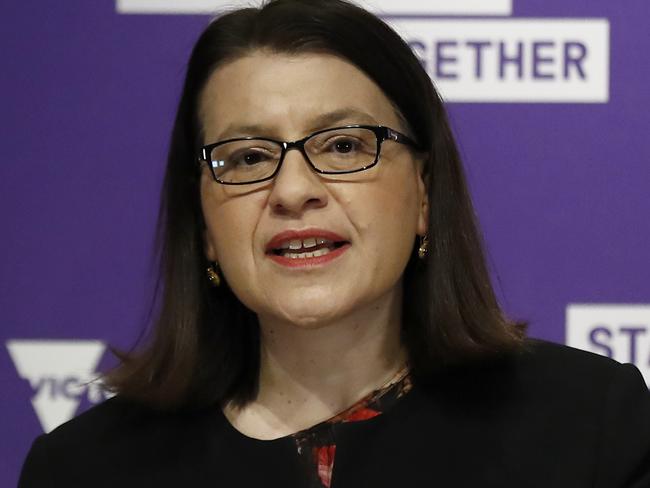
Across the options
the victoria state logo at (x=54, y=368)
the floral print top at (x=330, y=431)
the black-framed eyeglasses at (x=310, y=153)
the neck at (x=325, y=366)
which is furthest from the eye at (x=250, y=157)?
the victoria state logo at (x=54, y=368)

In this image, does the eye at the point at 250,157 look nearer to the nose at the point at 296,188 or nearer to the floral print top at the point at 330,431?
the nose at the point at 296,188

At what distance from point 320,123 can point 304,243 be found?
0.15 metres

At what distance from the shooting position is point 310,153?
4.46ft

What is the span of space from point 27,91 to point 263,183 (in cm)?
83

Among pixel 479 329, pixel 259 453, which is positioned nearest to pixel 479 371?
pixel 479 329

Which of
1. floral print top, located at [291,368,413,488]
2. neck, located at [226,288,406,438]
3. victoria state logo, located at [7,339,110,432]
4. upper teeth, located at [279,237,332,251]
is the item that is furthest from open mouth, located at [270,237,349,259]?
victoria state logo, located at [7,339,110,432]

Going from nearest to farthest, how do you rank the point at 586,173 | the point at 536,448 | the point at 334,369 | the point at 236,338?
the point at 536,448
the point at 334,369
the point at 236,338
the point at 586,173

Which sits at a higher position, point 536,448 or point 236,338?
point 236,338

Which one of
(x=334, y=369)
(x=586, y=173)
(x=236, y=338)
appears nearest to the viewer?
(x=334, y=369)

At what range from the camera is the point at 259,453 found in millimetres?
1412

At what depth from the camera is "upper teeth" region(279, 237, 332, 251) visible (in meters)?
1.35

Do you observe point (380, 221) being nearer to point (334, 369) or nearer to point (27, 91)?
point (334, 369)

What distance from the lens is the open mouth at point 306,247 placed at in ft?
4.43

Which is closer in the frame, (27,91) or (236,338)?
(236,338)
